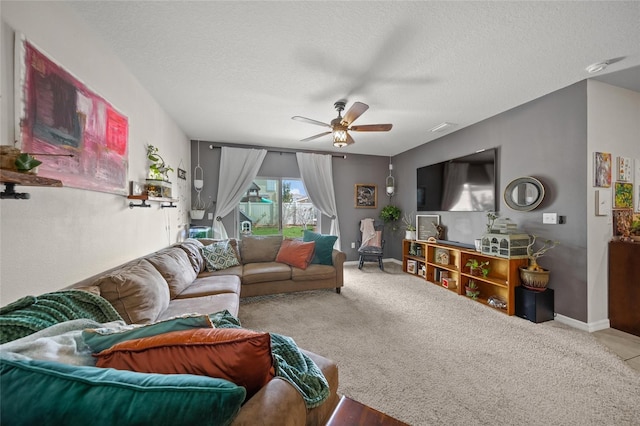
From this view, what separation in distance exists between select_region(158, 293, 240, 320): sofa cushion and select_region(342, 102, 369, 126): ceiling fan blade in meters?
2.19

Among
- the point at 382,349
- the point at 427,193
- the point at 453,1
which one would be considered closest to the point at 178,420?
the point at 382,349

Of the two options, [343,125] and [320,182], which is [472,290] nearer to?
[343,125]

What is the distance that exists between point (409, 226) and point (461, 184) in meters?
1.31

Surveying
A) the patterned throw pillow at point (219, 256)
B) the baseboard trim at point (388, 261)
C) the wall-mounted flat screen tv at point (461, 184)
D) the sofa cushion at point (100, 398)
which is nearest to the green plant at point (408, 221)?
the wall-mounted flat screen tv at point (461, 184)

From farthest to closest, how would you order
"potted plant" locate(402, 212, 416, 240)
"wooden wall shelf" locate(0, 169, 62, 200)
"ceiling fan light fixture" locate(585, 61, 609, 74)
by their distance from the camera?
"potted plant" locate(402, 212, 416, 240)
"ceiling fan light fixture" locate(585, 61, 609, 74)
"wooden wall shelf" locate(0, 169, 62, 200)

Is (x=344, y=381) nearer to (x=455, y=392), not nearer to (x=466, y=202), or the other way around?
(x=455, y=392)

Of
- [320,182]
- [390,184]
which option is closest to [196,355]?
[320,182]

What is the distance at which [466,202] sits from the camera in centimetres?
377

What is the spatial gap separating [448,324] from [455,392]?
1040 mm

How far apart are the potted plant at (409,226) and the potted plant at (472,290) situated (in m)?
1.40

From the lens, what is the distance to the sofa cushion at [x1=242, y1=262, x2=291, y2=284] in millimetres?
3123

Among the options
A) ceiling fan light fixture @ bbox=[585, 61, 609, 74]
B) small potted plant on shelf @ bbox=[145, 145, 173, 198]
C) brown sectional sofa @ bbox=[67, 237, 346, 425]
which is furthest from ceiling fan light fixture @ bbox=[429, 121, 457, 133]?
small potted plant on shelf @ bbox=[145, 145, 173, 198]

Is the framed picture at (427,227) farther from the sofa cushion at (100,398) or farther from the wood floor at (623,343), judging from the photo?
the sofa cushion at (100,398)

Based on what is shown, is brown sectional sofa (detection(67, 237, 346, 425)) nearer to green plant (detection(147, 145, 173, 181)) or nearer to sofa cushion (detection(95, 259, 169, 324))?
sofa cushion (detection(95, 259, 169, 324))
